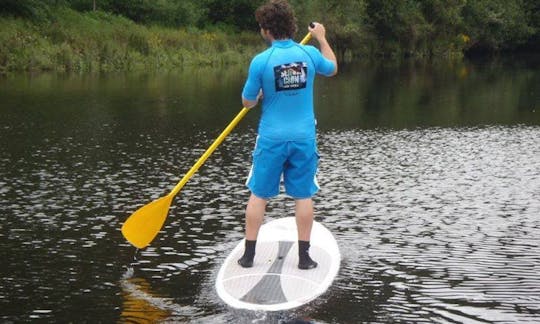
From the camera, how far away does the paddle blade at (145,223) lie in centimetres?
655

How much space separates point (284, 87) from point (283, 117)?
0.23m

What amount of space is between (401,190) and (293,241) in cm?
386

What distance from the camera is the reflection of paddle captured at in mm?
6547

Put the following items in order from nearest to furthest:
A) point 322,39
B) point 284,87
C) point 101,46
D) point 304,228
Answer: point 284,87 < point 304,228 < point 322,39 < point 101,46

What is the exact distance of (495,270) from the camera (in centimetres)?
637

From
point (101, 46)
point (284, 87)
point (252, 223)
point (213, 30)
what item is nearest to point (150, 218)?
point (252, 223)

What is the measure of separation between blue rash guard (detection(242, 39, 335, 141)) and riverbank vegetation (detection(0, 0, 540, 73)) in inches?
1067

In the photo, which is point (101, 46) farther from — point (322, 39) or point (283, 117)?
point (283, 117)

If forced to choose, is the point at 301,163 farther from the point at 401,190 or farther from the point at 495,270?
the point at 401,190

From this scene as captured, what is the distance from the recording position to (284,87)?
573 centimetres

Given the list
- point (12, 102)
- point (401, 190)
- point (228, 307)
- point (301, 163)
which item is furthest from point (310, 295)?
point (12, 102)

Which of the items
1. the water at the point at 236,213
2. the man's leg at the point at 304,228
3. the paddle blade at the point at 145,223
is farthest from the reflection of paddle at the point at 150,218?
the man's leg at the point at 304,228

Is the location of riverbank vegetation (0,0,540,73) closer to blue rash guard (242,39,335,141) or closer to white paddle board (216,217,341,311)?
white paddle board (216,217,341,311)

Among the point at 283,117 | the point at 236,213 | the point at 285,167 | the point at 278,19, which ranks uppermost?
the point at 278,19
